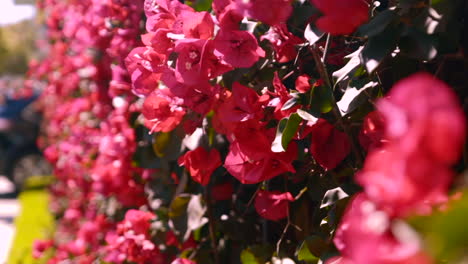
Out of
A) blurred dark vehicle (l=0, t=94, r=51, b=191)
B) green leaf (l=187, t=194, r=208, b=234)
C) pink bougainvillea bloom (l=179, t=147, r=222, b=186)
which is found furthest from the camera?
blurred dark vehicle (l=0, t=94, r=51, b=191)

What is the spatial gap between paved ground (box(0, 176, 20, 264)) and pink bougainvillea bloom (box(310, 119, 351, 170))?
12.8ft

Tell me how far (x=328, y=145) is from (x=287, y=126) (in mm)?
131

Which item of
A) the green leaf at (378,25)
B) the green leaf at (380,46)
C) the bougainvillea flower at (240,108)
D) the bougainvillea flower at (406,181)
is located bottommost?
the bougainvillea flower at (240,108)

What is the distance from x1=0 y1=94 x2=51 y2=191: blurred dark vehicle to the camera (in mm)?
6984

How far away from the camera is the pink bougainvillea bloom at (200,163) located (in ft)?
4.49

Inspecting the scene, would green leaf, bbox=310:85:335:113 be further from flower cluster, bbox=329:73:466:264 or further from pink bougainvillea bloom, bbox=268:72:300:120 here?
flower cluster, bbox=329:73:466:264

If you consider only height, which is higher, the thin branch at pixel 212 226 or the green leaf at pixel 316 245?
the green leaf at pixel 316 245

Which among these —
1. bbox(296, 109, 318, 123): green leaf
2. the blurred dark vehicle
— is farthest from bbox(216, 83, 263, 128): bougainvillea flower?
the blurred dark vehicle

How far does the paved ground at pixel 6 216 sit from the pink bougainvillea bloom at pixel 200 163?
355cm

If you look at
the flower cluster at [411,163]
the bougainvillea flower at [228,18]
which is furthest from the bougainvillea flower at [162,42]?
the flower cluster at [411,163]

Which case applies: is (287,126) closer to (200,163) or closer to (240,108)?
(240,108)

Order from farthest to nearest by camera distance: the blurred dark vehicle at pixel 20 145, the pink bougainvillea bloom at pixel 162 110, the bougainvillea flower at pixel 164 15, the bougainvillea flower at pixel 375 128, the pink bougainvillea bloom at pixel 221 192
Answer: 1. the blurred dark vehicle at pixel 20 145
2. the pink bougainvillea bloom at pixel 221 192
3. the pink bougainvillea bloom at pixel 162 110
4. the bougainvillea flower at pixel 164 15
5. the bougainvillea flower at pixel 375 128

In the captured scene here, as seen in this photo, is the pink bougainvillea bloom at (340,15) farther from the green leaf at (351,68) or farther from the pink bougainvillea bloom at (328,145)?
the pink bougainvillea bloom at (328,145)

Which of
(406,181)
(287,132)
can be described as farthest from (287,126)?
(406,181)
